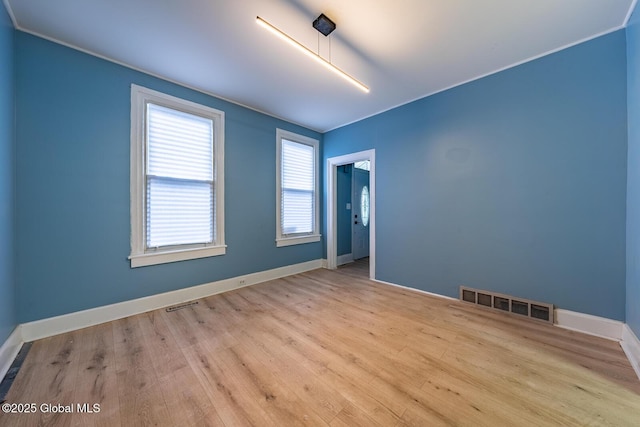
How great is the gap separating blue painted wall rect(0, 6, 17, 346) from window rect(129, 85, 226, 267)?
83 centimetres

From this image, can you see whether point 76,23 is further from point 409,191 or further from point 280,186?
point 409,191

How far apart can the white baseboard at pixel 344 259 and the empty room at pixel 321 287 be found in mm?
1598

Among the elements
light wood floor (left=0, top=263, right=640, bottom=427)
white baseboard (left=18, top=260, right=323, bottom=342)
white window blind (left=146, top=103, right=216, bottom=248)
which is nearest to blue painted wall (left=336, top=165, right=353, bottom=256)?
white baseboard (left=18, top=260, right=323, bottom=342)

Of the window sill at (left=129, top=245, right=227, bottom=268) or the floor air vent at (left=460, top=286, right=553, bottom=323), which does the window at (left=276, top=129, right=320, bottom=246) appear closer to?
the window sill at (left=129, top=245, right=227, bottom=268)

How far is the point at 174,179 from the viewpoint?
9.43 feet

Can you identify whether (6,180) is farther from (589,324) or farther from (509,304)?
(589,324)

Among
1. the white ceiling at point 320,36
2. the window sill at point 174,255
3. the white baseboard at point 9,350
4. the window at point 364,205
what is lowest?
the white baseboard at point 9,350

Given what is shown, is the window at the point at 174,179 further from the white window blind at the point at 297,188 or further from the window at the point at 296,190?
the white window blind at the point at 297,188

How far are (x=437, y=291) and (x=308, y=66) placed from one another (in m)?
3.44

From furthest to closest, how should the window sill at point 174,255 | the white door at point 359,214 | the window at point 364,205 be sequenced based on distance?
the window at point 364,205 < the white door at point 359,214 < the window sill at point 174,255

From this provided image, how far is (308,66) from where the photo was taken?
2.52 m

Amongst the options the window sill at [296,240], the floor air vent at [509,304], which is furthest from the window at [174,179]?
the floor air vent at [509,304]

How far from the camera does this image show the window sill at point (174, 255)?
2586 millimetres

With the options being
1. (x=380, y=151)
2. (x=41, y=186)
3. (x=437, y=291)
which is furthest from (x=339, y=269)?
(x=41, y=186)
